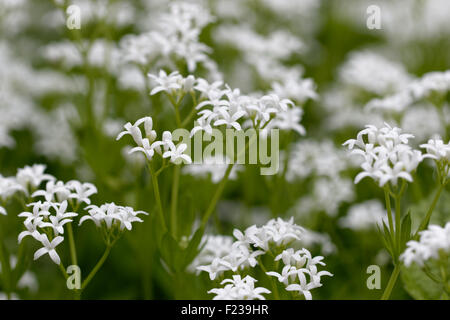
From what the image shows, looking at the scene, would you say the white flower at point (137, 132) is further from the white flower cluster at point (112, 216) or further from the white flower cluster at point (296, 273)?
the white flower cluster at point (296, 273)

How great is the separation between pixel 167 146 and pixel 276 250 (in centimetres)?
49

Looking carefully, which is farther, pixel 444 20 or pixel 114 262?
pixel 444 20

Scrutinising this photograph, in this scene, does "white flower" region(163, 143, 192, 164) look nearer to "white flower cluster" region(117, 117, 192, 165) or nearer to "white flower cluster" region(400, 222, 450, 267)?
"white flower cluster" region(117, 117, 192, 165)

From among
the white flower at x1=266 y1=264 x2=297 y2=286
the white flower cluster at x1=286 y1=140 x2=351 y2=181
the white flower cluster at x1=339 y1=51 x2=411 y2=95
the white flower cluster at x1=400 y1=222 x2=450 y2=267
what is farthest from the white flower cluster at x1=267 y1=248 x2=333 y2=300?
the white flower cluster at x1=339 y1=51 x2=411 y2=95

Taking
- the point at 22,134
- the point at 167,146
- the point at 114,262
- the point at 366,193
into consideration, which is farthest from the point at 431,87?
the point at 22,134

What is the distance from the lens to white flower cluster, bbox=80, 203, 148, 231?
1728mm

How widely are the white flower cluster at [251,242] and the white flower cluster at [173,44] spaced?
0.78m

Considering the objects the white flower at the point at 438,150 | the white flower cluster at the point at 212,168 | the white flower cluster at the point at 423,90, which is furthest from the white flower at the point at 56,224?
the white flower cluster at the point at 423,90

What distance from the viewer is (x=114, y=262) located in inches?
104

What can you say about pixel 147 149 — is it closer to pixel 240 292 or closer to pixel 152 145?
pixel 152 145

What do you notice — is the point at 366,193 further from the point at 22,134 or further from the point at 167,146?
the point at 22,134

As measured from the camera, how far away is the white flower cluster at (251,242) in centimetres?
173

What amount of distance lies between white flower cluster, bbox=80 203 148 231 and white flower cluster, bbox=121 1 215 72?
0.71m

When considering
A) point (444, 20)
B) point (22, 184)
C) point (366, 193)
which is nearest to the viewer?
point (22, 184)
